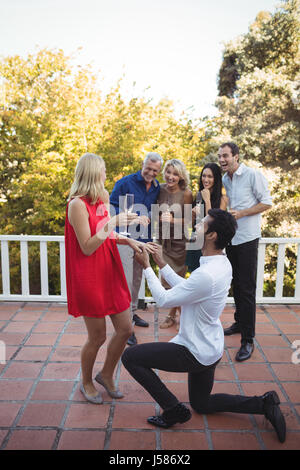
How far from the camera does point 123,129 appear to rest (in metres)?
8.41

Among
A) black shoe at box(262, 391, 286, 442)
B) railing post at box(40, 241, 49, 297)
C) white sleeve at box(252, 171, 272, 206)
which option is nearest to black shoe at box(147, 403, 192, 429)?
black shoe at box(262, 391, 286, 442)

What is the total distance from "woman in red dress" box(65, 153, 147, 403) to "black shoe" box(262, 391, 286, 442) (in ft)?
2.84

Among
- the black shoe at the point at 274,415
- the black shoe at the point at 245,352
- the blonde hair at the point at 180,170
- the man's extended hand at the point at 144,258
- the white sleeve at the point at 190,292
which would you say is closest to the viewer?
the white sleeve at the point at 190,292

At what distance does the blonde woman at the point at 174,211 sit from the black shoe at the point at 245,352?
788 mm

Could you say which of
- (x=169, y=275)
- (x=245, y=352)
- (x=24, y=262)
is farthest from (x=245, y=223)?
(x=24, y=262)

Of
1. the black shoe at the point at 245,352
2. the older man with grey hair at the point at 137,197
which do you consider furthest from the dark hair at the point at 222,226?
the black shoe at the point at 245,352

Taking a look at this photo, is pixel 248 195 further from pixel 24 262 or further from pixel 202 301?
pixel 24 262

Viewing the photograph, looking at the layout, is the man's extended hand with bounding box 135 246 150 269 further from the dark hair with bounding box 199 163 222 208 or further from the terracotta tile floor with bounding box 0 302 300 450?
the dark hair with bounding box 199 163 222 208

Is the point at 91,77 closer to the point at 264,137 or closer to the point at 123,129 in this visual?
the point at 123,129

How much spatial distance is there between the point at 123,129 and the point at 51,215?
2.44 meters

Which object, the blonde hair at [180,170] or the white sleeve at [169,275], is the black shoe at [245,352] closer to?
the white sleeve at [169,275]

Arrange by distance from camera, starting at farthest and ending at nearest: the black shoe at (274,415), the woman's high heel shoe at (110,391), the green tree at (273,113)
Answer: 1. the green tree at (273,113)
2. the woman's high heel shoe at (110,391)
3. the black shoe at (274,415)

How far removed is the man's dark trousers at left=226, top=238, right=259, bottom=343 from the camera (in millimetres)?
3051

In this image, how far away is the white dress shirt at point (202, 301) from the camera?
194 centimetres
